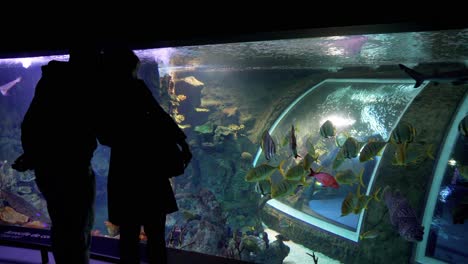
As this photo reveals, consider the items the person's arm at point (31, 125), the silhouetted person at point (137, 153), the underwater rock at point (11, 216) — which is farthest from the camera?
the underwater rock at point (11, 216)

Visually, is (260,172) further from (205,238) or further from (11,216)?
(11,216)

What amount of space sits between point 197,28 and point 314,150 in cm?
435

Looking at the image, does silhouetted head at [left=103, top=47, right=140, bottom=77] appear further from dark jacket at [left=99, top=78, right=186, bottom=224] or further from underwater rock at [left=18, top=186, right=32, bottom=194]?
underwater rock at [left=18, top=186, right=32, bottom=194]

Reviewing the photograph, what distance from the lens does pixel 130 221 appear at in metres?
2.68

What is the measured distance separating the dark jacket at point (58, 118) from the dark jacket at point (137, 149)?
0.31 meters

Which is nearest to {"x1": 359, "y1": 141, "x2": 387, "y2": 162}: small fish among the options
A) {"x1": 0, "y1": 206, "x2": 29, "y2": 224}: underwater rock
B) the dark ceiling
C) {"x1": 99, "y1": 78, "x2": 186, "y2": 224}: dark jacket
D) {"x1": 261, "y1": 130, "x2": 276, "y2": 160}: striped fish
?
{"x1": 261, "y1": 130, "x2": 276, "y2": 160}: striped fish

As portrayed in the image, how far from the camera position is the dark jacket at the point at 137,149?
263 cm

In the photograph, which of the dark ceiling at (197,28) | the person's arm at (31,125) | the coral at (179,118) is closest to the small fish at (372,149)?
the dark ceiling at (197,28)

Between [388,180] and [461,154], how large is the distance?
1925mm

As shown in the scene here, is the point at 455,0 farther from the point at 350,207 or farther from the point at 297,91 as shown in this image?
the point at 297,91

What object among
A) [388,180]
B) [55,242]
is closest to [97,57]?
[55,242]

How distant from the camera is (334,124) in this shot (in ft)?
34.6

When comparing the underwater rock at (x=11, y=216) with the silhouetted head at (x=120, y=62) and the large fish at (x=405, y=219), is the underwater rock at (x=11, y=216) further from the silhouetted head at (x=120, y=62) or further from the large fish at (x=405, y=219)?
the large fish at (x=405, y=219)

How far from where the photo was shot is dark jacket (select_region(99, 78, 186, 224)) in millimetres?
2627
